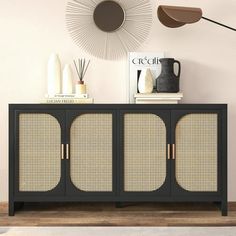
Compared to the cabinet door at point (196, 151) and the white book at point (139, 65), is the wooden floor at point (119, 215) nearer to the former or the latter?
the cabinet door at point (196, 151)

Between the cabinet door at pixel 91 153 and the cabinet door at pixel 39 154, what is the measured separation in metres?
0.08

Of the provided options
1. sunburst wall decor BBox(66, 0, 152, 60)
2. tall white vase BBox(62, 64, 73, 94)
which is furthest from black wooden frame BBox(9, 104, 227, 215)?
sunburst wall decor BBox(66, 0, 152, 60)

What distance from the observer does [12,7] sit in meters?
3.35

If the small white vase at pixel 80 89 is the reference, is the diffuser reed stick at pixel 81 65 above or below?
above

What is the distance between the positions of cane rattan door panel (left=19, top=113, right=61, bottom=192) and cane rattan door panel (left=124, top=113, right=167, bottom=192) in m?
0.47

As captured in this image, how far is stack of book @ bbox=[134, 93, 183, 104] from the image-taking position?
3.11 meters

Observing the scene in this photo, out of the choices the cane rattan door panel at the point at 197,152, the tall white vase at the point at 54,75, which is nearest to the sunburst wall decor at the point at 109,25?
the tall white vase at the point at 54,75

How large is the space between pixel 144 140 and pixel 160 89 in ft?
1.33

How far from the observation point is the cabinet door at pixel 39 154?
119 inches

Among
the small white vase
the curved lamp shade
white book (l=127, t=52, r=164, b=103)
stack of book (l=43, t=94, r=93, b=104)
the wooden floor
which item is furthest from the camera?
white book (l=127, t=52, r=164, b=103)

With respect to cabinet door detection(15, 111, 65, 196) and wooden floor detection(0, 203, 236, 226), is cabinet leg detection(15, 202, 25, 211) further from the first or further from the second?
cabinet door detection(15, 111, 65, 196)

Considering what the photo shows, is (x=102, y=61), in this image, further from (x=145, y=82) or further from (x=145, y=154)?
(x=145, y=154)

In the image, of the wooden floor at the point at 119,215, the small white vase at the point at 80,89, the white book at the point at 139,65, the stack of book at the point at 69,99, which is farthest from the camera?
the white book at the point at 139,65

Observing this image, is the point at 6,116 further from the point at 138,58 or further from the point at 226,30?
the point at 226,30
